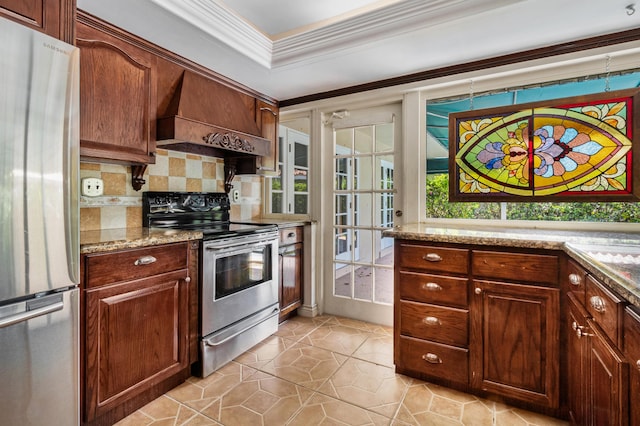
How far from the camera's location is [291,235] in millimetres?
2826

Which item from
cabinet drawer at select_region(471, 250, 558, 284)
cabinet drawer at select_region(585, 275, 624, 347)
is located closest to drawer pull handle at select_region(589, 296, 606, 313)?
cabinet drawer at select_region(585, 275, 624, 347)

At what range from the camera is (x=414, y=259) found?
1.90 metres

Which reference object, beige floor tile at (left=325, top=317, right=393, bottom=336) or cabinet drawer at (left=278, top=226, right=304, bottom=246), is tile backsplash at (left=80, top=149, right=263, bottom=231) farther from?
beige floor tile at (left=325, top=317, right=393, bottom=336)

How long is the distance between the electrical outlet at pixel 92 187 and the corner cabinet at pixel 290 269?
1.29m

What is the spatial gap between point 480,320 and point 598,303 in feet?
2.30

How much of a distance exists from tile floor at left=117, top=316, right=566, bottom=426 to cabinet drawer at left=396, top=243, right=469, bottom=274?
71 cm

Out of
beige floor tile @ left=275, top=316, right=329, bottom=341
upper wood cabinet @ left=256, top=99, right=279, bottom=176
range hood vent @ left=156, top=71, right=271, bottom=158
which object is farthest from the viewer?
upper wood cabinet @ left=256, top=99, right=279, bottom=176

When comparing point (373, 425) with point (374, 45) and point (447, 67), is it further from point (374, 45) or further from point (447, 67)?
point (447, 67)

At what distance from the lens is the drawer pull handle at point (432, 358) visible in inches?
72.6

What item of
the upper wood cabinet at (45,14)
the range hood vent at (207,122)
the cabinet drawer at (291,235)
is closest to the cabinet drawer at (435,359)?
the cabinet drawer at (291,235)

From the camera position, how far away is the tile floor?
159 cm

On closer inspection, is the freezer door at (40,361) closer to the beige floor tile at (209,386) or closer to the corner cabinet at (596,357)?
the beige floor tile at (209,386)

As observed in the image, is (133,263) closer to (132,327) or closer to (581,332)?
(132,327)

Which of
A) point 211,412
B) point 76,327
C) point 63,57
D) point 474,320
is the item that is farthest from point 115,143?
point 474,320
